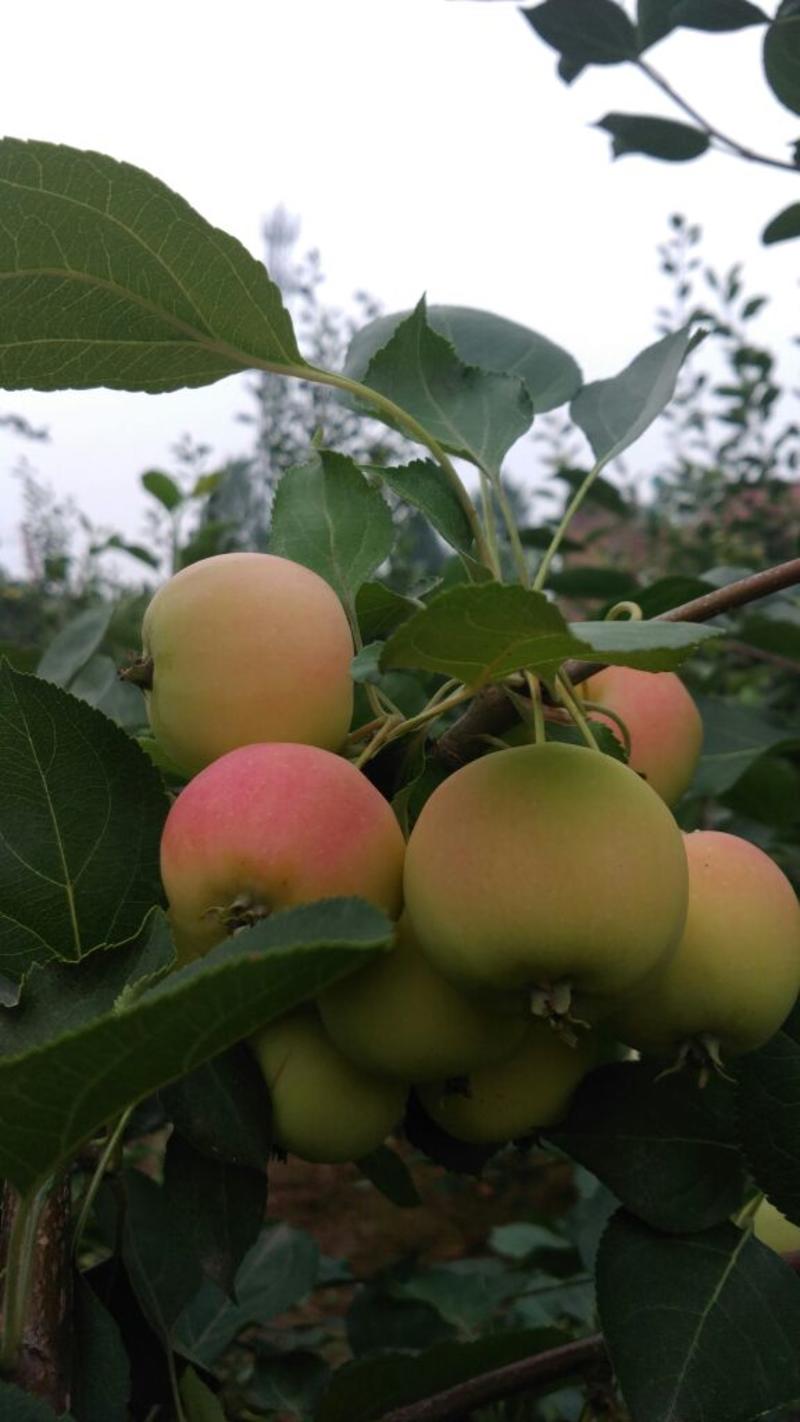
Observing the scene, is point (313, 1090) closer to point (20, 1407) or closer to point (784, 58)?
point (20, 1407)

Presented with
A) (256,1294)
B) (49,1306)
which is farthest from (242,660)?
(256,1294)

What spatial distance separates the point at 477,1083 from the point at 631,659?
216 millimetres

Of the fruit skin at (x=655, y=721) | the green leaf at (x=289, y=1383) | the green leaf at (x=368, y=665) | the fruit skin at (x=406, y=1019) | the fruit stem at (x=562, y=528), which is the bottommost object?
the green leaf at (x=289, y=1383)

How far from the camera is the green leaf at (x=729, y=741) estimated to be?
44.1 inches

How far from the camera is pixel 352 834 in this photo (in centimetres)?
49

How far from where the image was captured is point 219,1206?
53 cm

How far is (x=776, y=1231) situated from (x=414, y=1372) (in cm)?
23

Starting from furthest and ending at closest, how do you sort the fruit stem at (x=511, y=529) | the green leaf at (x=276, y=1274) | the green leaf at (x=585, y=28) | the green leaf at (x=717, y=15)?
1. the green leaf at (x=585, y=28)
2. the green leaf at (x=717, y=15)
3. the green leaf at (x=276, y=1274)
4. the fruit stem at (x=511, y=529)

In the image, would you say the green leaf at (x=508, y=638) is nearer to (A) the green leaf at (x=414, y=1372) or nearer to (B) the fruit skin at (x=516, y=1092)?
(B) the fruit skin at (x=516, y=1092)

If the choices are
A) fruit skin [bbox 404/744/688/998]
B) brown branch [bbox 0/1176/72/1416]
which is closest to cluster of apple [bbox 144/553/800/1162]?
fruit skin [bbox 404/744/688/998]

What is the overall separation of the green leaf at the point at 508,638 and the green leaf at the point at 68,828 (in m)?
0.15

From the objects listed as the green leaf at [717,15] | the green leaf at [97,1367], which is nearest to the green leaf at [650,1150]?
the green leaf at [97,1367]

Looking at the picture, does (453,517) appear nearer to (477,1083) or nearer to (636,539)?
(477,1083)

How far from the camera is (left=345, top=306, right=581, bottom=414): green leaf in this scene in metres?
0.80
